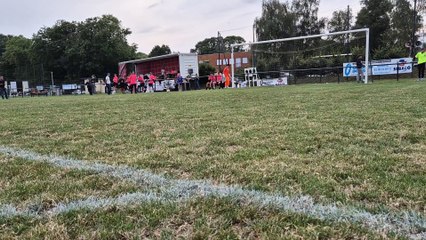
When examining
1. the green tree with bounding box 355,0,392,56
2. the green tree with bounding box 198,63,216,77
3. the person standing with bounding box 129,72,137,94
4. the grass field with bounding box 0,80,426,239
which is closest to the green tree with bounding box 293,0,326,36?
the green tree with bounding box 355,0,392,56

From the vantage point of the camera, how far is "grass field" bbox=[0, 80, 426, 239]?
81.0 inches

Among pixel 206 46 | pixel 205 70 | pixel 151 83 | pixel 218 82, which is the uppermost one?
pixel 206 46

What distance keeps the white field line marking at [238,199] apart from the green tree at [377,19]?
55.4m

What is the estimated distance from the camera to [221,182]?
289 cm

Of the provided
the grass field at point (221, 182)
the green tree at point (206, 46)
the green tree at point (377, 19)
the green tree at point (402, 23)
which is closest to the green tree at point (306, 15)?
the green tree at point (377, 19)

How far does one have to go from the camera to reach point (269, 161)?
345 centimetres

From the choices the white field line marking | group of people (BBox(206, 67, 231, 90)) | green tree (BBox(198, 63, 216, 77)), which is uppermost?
green tree (BBox(198, 63, 216, 77))

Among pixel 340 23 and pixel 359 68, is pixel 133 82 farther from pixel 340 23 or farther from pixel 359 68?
pixel 340 23

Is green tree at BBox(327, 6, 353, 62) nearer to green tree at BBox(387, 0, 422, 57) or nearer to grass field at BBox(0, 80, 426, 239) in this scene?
green tree at BBox(387, 0, 422, 57)

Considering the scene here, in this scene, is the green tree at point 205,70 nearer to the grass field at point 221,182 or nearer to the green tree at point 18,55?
the green tree at point 18,55

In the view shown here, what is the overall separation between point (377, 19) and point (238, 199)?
58.0 metres

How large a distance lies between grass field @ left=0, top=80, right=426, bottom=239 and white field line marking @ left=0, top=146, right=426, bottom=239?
0.01 metres

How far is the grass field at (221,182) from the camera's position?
2.06 metres

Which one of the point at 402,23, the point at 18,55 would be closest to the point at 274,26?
the point at 402,23
